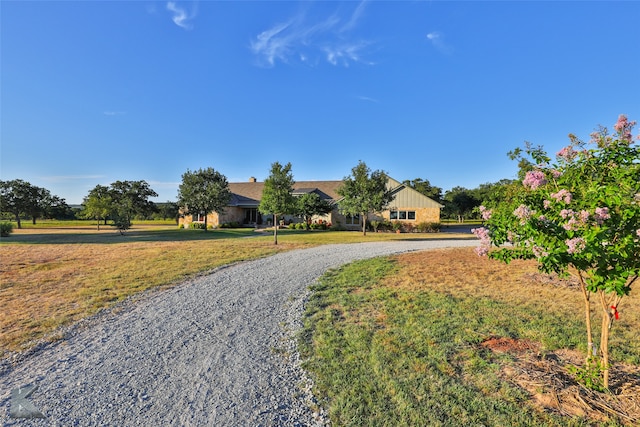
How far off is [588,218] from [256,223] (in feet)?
114

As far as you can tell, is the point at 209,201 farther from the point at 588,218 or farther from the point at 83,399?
the point at 588,218

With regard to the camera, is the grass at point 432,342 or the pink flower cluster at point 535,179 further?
the pink flower cluster at point 535,179

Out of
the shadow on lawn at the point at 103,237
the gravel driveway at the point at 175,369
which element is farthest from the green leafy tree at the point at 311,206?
the gravel driveway at the point at 175,369

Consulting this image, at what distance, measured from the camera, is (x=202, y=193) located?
29.0m

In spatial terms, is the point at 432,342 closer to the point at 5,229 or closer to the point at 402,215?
the point at 402,215

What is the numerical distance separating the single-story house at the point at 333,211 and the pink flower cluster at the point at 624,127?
83.1 feet

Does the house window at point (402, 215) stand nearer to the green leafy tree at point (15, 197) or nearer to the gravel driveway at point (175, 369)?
the gravel driveway at point (175, 369)

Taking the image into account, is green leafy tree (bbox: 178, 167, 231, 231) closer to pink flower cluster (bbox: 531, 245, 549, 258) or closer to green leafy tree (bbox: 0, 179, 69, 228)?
green leafy tree (bbox: 0, 179, 69, 228)

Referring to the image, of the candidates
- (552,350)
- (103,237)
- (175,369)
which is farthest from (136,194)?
(552,350)

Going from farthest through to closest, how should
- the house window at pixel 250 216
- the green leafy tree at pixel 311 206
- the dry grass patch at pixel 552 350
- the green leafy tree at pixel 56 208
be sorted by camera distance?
1. the green leafy tree at pixel 56 208
2. the house window at pixel 250 216
3. the green leafy tree at pixel 311 206
4. the dry grass patch at pixel 552 350

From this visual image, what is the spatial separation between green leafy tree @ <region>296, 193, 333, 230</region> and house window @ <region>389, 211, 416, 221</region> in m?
6.62

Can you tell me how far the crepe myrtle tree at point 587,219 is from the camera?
2492 mm

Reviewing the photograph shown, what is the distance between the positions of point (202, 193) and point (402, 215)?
804 inches

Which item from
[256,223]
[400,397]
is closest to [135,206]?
[256,223]
